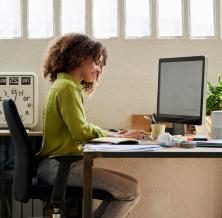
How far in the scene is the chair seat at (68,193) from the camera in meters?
2.50

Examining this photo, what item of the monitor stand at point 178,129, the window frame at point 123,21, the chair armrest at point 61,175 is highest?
the window frame at point 123,21

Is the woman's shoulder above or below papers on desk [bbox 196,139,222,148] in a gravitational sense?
above

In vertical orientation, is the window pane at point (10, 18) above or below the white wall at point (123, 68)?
above

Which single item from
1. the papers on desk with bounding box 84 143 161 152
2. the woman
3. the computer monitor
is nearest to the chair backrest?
the woman

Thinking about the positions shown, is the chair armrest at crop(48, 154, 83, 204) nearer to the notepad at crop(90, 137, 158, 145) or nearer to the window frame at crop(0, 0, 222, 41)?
the notepad at crop(90, 137, 158, 145)

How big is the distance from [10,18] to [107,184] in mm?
2087

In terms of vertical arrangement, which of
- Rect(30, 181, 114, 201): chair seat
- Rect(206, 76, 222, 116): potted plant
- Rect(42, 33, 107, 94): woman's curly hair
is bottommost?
Rect(30, 181, 114, 201): chair seat

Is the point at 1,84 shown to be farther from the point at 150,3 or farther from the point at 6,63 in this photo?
the point at 150,3

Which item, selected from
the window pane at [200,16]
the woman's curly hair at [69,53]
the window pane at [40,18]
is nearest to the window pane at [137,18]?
the window pane at [200,16]

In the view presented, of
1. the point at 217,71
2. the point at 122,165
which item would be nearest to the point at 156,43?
the point at 217,71

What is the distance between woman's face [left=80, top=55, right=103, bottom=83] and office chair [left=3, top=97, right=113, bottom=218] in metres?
0.51

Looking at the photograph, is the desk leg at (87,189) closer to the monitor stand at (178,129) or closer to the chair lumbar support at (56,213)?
the chair lumbar support at (56,213)

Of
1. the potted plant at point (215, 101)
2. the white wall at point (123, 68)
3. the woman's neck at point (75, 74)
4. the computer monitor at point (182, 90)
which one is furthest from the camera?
the white wall at point (123, 68)

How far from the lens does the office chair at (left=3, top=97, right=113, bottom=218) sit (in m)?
2.42
